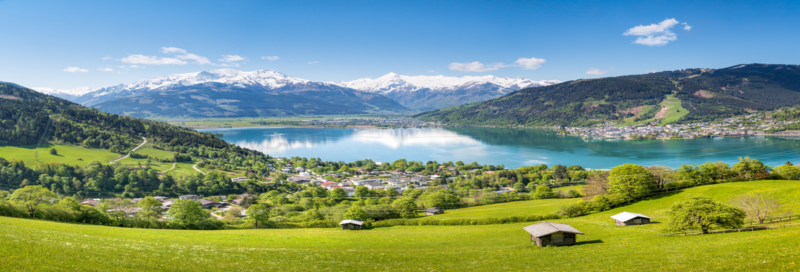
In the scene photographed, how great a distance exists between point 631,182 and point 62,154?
7195cm

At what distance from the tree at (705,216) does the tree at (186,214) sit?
26461mm

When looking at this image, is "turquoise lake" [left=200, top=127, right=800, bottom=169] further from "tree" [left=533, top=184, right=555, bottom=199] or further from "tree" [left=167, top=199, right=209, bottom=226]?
"tree" [left=167, top=199, right=209, bottom=226]

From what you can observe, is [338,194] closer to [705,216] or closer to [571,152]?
[705,216]

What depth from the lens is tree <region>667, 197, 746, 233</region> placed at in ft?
47.7

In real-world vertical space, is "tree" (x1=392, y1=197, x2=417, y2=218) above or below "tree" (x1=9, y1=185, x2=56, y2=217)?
below

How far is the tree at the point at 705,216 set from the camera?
14.5 metres

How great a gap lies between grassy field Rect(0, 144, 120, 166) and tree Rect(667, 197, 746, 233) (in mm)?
63782

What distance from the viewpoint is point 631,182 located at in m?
29.9

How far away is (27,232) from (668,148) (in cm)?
10545

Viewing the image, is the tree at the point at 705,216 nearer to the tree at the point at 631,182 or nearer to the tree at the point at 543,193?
the tree at the point at 631,182

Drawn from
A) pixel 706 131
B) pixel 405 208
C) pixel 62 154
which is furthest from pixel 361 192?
pixel 706 131

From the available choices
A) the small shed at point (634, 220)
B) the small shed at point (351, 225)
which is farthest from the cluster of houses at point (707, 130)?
the small shed at point (351, 225)

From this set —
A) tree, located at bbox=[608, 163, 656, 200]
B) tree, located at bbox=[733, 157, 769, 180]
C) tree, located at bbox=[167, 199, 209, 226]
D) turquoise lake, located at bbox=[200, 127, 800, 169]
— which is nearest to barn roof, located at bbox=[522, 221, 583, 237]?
tree, located at bbox=[608, 163, 656, 200]

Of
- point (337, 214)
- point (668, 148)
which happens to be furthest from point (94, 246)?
point (668, 148)
